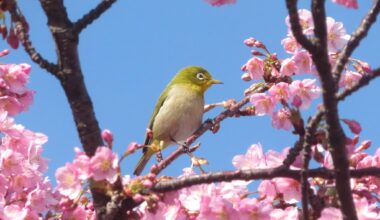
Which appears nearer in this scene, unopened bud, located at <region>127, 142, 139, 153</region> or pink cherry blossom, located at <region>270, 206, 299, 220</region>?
unopened bud, located at <region>127, 142, 139, 153</region>

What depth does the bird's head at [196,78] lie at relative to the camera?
9.93 m

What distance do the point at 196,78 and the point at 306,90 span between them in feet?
16.5

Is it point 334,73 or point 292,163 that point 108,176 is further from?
point 334,73

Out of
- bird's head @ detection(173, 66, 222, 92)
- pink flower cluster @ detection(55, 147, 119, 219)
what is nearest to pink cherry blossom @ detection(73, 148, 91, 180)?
pink flower cluster @ detection(55, 147, 119, 219)

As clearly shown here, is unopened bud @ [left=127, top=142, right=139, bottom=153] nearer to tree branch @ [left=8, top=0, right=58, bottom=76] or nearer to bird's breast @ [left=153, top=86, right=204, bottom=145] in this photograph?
tree branch @ [left=8, top=0, right=58, bottom=76]

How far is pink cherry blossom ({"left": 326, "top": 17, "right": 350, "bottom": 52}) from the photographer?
18.2ft

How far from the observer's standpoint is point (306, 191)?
300cm

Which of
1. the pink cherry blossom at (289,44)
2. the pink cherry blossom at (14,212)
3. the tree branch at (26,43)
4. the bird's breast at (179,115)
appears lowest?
the pink cherry blossom at (14,212)

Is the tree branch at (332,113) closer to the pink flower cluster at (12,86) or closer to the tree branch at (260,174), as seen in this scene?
the tree branch at (260,174)

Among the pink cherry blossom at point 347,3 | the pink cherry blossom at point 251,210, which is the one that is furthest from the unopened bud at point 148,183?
the pink cherry blossom at point 347,3

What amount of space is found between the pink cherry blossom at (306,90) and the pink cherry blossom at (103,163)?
223 centimetres

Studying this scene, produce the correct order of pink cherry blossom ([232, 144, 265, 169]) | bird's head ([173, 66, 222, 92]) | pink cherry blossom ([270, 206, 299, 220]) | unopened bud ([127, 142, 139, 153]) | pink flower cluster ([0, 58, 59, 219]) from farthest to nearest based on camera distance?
bird's head ([173, 66, 222, 92]) < pink flower cluster ([0, 58, 59, 219]) < pink cherry blossom ([232, 144, 265, 169]) < pink cherry blossom ([270, 206, 299, 220]) < unopened bud ([127, 142, 139, 153])

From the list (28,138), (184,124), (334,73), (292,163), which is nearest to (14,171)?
(28,138)

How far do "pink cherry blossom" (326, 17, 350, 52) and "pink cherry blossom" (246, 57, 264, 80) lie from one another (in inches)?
31.6
